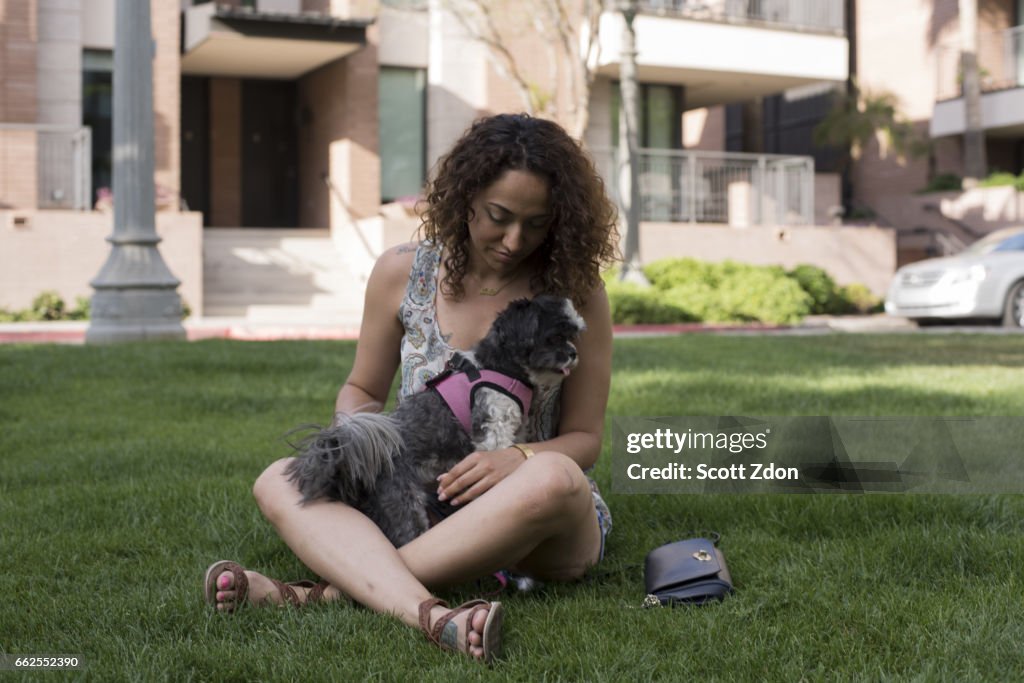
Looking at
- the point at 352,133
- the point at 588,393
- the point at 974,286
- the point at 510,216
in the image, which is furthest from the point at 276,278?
the point at 510,216

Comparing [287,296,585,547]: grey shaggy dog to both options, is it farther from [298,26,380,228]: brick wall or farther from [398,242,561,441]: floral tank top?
[298,26,380,228]: brick wall

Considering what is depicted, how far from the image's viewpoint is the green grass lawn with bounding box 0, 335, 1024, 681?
2.89 meters

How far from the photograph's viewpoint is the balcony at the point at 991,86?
27.2 m

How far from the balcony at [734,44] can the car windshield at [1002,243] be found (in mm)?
7456

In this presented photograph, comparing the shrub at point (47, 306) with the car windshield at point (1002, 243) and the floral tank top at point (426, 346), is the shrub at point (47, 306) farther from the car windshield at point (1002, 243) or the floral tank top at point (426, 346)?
the floral tank top at point (426, 346)

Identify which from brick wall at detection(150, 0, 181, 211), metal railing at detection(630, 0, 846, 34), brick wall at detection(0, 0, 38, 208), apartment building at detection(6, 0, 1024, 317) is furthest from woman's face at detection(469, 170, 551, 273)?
metal railing at detection(630, 0, 846, 34)

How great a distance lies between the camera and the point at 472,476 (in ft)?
10.7

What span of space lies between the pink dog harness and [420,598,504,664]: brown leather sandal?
25.1 inches

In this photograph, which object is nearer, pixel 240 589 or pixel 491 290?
pixel 240 589

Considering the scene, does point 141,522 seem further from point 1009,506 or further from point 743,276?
point 743,276

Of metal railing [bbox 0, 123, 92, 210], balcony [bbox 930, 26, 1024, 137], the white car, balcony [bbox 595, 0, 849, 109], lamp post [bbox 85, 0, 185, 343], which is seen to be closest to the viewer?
lamp post [bbox 85, 0, 185, 343]

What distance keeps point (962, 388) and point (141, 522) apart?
6045mm

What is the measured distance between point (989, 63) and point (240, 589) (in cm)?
2976

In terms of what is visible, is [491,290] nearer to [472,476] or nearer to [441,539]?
[472,476]
